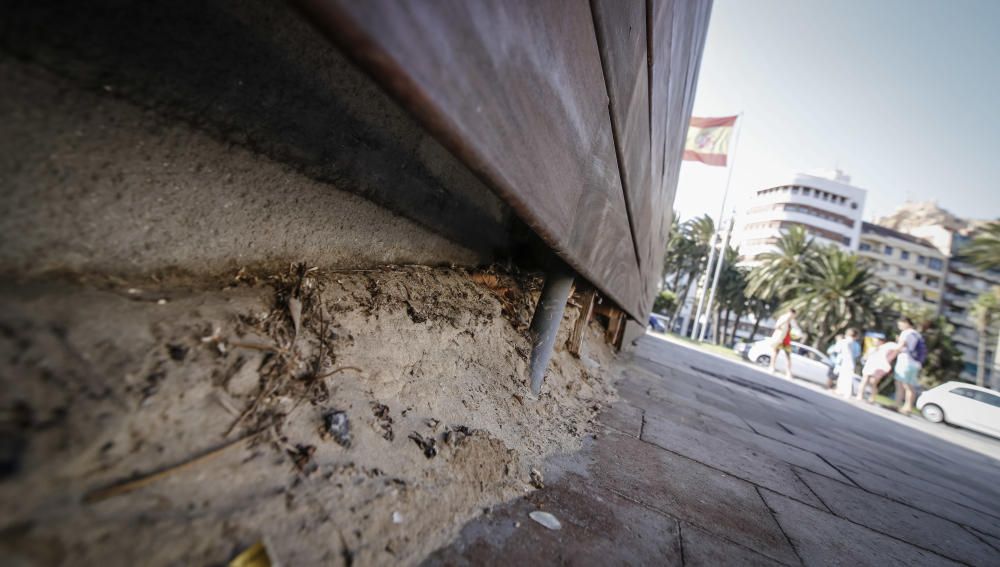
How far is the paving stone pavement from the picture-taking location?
38.6 inches

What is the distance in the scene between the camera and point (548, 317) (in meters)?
1.94

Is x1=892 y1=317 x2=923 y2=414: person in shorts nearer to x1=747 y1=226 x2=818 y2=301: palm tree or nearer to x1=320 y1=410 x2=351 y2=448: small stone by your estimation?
x1=320 y1=410 x2=351 y2=448: small stone

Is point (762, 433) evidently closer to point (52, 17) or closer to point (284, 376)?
point (284, 376)

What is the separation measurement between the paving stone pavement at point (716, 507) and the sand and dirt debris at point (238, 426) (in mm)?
136

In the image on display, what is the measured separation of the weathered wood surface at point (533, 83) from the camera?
0.48 m

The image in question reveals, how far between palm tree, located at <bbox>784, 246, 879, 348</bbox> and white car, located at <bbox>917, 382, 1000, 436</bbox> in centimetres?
1534

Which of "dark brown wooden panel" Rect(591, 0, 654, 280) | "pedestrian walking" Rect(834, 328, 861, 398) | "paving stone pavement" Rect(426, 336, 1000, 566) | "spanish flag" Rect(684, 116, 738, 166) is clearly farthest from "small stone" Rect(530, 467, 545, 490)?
"spanish flag" Rect(684, 116, 738, 166)

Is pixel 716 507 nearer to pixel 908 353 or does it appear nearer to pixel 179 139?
pixel 179 139

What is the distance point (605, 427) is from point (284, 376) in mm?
1447

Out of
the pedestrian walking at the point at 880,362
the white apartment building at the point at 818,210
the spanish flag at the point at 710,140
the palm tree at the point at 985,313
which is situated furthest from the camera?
the white apartment building at the point at 818,210

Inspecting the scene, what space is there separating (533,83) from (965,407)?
1995 centimetres

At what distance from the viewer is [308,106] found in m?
1.01

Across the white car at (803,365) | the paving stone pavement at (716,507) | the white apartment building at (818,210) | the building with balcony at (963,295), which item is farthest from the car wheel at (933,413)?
the building with balcony at (963,295)

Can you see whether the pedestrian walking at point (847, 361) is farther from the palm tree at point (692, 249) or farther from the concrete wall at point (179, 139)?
the palm tree at point (692, 249)
